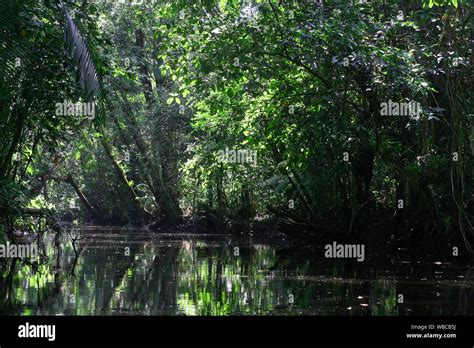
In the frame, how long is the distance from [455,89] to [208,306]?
7.49 metres

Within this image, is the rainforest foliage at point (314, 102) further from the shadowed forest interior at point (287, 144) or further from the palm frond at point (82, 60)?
the palm frond at point (82, 60)

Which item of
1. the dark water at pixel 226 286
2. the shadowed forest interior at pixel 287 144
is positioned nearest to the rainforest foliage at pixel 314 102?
the shadowed forest interior at pixel 287 144

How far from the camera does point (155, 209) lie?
29156 millimetres

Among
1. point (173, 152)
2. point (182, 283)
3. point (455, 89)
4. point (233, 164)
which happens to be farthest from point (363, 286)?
point (173, 152)

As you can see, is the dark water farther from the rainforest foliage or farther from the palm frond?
the palm frond

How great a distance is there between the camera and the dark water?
28.9 ft

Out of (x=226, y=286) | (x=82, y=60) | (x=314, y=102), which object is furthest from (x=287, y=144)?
(x=82, y=60)

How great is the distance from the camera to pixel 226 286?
36.1ft

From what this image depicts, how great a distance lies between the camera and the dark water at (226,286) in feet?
28.9

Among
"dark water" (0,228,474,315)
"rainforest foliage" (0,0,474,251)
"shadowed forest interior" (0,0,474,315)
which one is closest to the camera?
"dark water" (0,228,474,315)

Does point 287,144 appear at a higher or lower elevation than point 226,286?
higher

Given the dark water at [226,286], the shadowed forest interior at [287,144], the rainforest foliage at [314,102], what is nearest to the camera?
the dark water at [226,286]

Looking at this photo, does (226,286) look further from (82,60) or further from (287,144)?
(287,144)

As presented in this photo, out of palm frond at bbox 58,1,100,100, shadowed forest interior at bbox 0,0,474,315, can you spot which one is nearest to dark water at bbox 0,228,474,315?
shadowed forest interior at bbox 0,0,474,315
